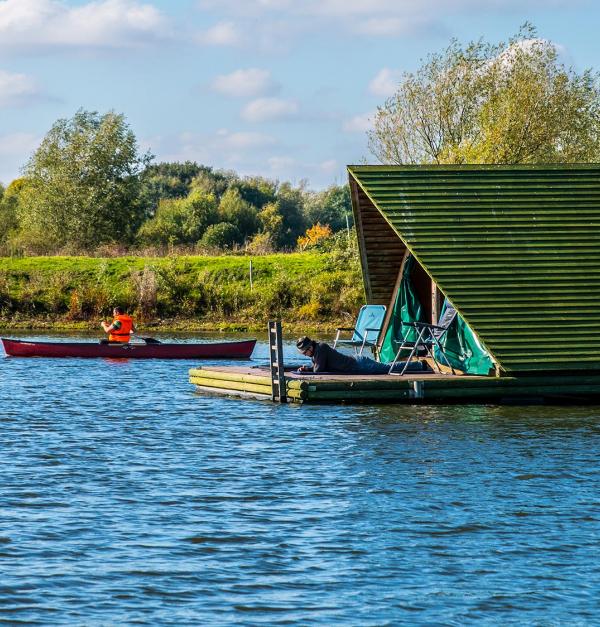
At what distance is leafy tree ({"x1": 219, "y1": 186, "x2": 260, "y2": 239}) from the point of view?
261 ft

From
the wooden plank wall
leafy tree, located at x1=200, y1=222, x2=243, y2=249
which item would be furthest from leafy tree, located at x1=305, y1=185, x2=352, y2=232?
the wooden plank wall

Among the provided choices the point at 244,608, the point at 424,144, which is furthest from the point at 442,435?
the point at 424,144

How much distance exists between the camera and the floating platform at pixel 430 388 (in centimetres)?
2119

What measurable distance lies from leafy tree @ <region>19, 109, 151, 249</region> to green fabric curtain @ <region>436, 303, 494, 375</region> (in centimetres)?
4170

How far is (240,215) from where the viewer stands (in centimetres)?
8081

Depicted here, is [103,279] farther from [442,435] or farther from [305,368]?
[442,435]

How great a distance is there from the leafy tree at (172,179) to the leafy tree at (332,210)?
971 cm

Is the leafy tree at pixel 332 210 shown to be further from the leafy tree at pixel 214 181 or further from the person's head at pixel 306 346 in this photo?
the person's head at pixel 306 346

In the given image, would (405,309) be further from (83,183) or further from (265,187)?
(265,187)

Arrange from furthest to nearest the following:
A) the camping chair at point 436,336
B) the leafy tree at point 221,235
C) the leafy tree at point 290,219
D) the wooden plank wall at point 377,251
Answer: the leafy tree at point 290,219
the leafy tree at point 221,235
the wooden plank wall at point 377,251
the camping chair at point 436,336

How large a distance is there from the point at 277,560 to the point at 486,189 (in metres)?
13.1

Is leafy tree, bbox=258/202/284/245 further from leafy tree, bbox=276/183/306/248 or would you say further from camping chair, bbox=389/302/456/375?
camping chair, bbox=389/302/456/375

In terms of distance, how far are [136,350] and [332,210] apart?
65995 mm

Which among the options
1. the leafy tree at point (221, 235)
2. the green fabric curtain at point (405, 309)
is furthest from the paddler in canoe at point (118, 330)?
the leafy tree at point (221, 235)
